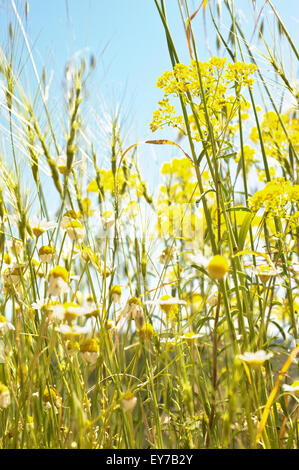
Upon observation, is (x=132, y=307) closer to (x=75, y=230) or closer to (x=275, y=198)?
(x=75, y=230)

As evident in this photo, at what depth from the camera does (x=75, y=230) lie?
73cm

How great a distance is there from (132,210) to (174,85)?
1.19 ft

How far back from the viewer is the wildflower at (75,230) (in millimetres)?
718

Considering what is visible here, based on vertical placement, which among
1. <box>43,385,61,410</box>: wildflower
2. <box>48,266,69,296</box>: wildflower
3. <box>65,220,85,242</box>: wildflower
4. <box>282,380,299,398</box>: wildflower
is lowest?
<box>282,380,299,398</box>: wildflower

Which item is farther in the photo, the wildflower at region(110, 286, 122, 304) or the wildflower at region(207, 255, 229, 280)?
the wildflower at region(110, 286, 122, 304)

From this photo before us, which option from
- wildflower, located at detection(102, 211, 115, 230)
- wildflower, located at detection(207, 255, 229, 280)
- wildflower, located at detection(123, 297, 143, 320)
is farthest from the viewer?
wildflower, located at detection(102, 211, 115, 230)

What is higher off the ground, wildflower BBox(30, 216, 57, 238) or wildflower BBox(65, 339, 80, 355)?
wildflower BBox(30, 216, 57, 238)

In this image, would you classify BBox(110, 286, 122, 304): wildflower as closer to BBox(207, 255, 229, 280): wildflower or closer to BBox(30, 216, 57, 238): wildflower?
BBox(30, 216, 57, 238): wildflower

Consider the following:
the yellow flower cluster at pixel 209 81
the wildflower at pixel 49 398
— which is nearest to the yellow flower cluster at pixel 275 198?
the yellow flower cluster at pixel 209 81

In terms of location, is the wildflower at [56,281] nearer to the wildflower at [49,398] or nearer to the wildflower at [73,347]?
the wildflower at [73,347]

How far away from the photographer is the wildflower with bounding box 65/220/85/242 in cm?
72

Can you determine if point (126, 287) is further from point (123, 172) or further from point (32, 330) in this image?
point (123, 172)

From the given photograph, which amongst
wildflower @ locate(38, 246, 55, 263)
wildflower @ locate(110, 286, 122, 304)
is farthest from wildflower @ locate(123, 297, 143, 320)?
wildflower @ locate(38, 246, 55, 263)
